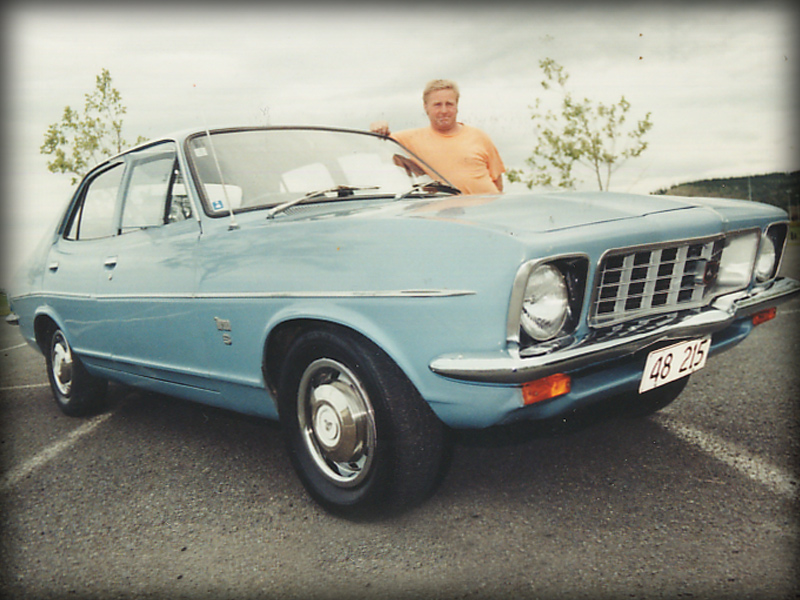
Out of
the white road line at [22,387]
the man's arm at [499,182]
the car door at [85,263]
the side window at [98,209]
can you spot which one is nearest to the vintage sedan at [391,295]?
the car door at [85,263]

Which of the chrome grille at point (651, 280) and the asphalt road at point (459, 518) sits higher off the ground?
the chrome grille at point (651, 280)

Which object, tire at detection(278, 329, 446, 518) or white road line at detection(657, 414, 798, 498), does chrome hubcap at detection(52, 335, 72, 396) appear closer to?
tire at detection(278, 329, 446, 518)

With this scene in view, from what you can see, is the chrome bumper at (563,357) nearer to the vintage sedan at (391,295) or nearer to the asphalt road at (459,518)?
the vintage sedan at (391,295)

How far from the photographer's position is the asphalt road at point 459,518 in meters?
2.05

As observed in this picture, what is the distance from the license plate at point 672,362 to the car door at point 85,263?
2.86 meters

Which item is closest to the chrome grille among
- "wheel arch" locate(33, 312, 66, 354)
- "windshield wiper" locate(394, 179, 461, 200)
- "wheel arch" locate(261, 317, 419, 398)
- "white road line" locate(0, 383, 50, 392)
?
"wheel arch" locate(261, 317, 419, 398)

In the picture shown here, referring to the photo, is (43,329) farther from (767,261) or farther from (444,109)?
(767,261)

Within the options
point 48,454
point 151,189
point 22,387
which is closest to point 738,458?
point 151,189

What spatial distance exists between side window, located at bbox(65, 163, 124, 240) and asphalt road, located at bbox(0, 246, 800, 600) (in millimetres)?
1244

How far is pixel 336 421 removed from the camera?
250 cm

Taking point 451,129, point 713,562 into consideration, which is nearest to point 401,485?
point 713,562

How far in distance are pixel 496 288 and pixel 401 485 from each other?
825mm

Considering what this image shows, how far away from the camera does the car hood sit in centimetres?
219

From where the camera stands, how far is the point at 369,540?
2371 mm
